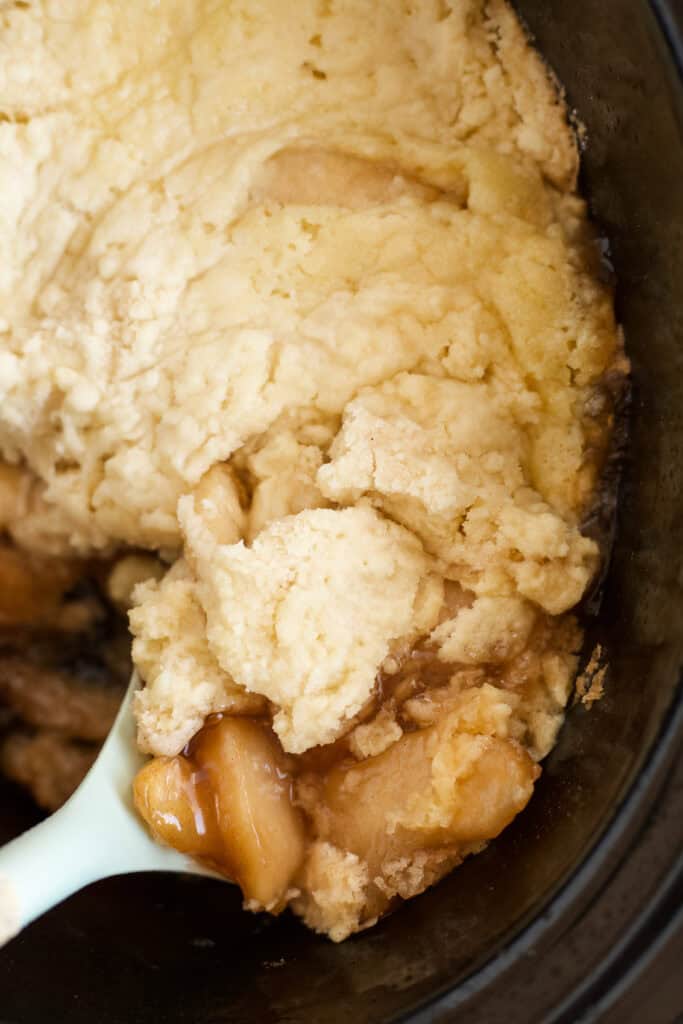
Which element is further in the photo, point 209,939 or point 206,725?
point 209,939

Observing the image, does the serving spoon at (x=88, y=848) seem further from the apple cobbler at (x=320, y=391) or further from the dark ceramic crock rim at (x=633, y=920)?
the dark ceramic crock rim at (x=633, y=920)

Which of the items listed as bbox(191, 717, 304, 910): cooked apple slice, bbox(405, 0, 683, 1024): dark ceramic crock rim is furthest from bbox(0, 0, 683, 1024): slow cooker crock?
bbox(191, 717, 304, 910): cooked apple slice

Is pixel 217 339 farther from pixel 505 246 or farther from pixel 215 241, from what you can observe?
pixel 505 246

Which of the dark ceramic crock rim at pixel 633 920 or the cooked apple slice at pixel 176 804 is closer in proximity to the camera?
the dark ceramic crock rim at pixel 633 920

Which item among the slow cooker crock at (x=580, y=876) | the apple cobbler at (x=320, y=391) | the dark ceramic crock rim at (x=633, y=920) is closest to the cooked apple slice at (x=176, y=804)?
the apple cobbler at (x=320, y=391)

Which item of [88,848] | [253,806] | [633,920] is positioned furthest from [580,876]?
[88,848]

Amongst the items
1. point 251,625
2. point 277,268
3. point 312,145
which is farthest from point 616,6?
point 251,625
